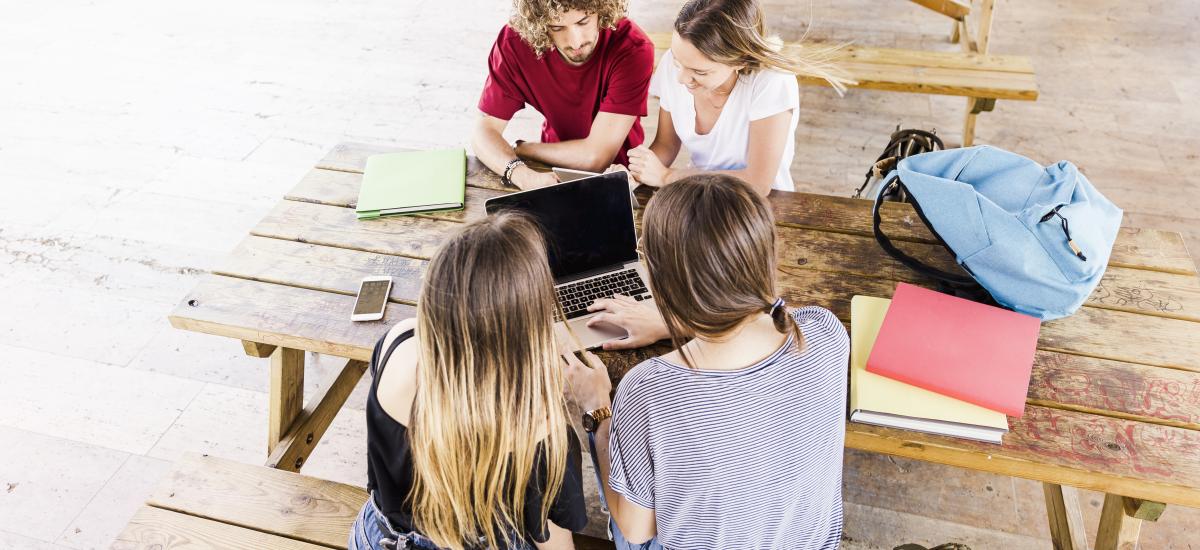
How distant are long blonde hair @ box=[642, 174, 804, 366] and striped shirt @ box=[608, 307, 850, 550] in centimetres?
6

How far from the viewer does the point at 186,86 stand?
3.96 m

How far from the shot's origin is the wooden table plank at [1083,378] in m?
1.34

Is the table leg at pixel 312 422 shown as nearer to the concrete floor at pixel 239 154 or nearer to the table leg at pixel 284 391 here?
the table leg at pixel 284 391

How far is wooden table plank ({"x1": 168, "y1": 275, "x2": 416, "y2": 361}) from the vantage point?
4.95ft

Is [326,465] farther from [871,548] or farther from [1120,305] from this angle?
[1120,305]

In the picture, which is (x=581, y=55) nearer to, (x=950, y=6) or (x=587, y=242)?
(x=587, y=242)

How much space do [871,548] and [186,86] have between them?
386 cm

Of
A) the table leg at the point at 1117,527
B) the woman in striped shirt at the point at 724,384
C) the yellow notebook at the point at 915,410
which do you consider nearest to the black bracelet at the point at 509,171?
the woman in striped shirt at the point at 724,384

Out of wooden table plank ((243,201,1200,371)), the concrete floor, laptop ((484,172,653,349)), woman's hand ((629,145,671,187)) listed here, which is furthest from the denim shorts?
woman's hand ((629,145,671,187))

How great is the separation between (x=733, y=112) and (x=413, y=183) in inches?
32.1

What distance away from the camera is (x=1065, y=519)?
177cm

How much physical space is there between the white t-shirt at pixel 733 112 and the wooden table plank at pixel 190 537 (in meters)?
1.26

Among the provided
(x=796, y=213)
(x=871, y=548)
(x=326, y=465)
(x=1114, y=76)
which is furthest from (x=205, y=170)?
(x=1114, y=76)

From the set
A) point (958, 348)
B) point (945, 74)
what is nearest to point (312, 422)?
point (958, 348)
